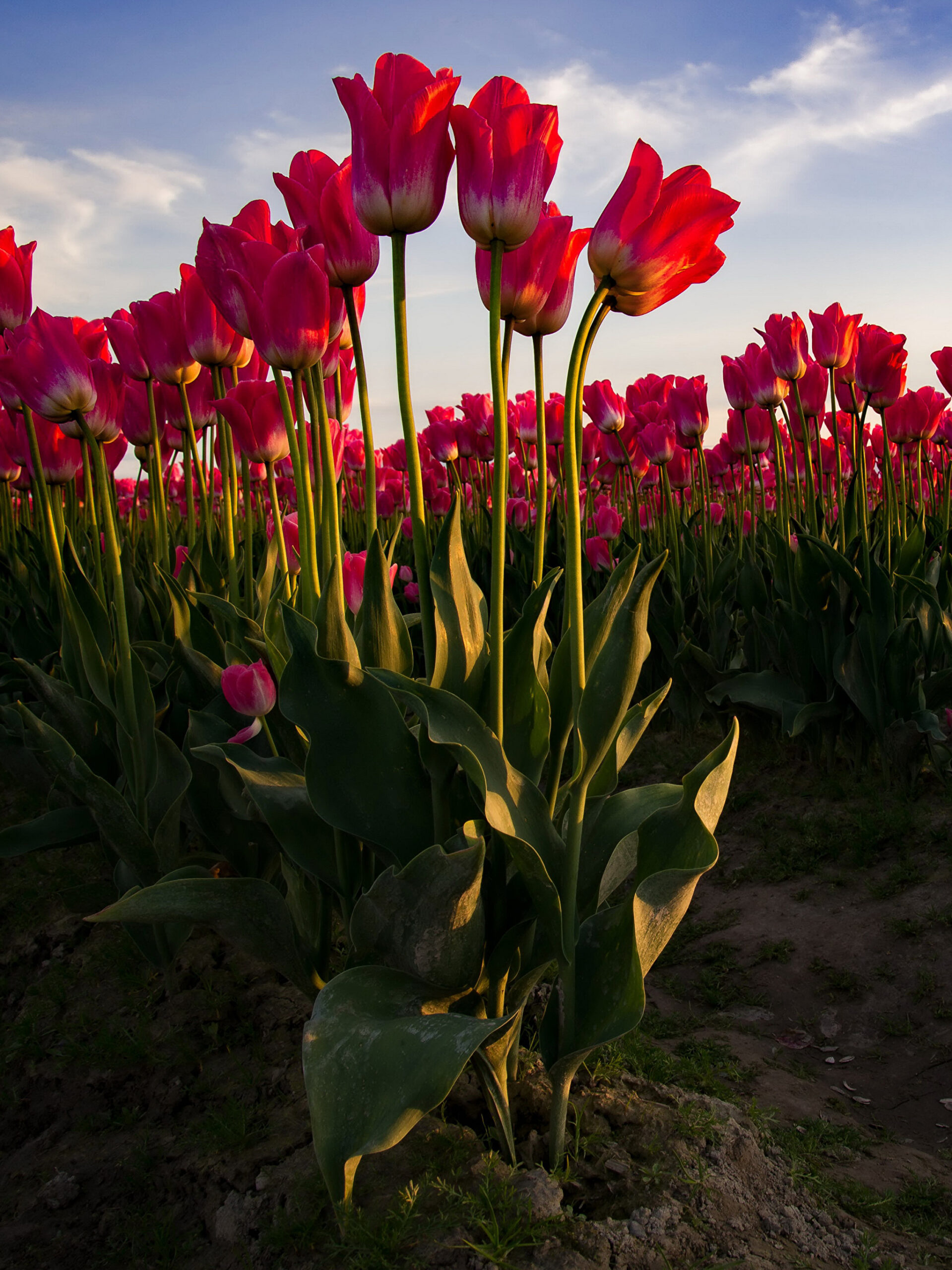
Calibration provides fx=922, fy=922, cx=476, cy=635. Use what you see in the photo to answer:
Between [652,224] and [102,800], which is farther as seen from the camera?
[102,800]

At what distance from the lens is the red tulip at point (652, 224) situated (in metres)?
1.21

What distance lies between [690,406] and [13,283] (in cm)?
281

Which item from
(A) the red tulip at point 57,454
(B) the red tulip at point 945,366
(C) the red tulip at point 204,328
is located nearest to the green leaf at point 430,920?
(C) the red tulip at point 204,328

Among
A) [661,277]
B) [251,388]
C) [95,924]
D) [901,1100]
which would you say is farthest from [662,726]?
[661,277]

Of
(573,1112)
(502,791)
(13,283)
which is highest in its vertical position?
(13,283)

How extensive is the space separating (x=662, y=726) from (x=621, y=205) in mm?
3740

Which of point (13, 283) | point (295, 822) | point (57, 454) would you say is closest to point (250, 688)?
point (295, 822)

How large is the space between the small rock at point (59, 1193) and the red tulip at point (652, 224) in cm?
187

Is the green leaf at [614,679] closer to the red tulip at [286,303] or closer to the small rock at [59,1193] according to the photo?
the red tulip at [286,303]

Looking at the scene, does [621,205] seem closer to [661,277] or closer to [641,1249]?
[661,277]

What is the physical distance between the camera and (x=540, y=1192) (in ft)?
4.46

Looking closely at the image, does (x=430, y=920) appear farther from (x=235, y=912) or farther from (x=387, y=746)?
(x=235, y=912)

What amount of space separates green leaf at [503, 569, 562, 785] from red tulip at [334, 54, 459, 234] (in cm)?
58

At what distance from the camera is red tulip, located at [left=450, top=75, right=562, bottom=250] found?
1164 mm
